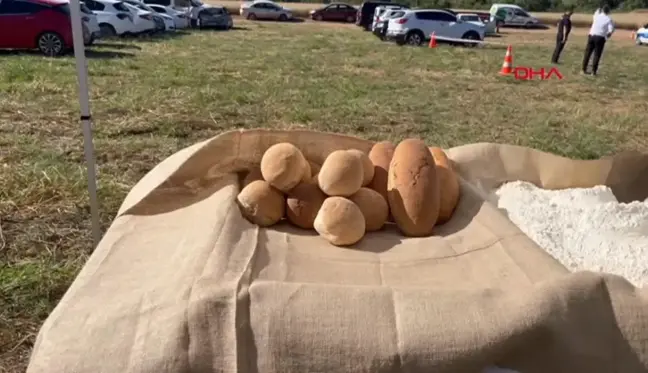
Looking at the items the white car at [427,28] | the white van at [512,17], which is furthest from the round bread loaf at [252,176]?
the white van at [512,17]

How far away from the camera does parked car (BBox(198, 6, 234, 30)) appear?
28594 mm

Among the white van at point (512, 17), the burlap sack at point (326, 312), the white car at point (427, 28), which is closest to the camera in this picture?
the burlap sack at point (326, 312)

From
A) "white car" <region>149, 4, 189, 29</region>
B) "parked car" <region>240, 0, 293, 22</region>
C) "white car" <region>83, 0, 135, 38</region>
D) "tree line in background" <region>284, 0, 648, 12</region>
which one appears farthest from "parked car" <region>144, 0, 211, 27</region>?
"tree line in background" <region>284, 0, 648, 12</region>

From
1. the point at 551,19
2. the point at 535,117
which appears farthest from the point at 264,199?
the point at 551,19

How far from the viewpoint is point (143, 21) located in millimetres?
21734

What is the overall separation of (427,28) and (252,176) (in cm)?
2180

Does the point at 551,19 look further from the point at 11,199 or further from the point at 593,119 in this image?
the point at 11,199

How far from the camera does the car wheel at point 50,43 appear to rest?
1416cm

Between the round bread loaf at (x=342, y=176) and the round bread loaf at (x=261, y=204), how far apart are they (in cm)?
18

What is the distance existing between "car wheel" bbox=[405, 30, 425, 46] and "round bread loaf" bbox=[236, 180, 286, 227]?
69.8 ft

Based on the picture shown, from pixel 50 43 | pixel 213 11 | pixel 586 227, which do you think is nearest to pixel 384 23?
pixel 213 11

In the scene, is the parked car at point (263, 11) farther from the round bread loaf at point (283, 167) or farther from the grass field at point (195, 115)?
the round bread loaf at point (283, 167)

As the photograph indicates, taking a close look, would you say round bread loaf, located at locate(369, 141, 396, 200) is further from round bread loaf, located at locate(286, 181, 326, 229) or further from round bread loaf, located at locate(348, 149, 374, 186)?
round bread loaf, located at locate(286, 181, 326, 229)

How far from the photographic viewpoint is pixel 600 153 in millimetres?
6910
